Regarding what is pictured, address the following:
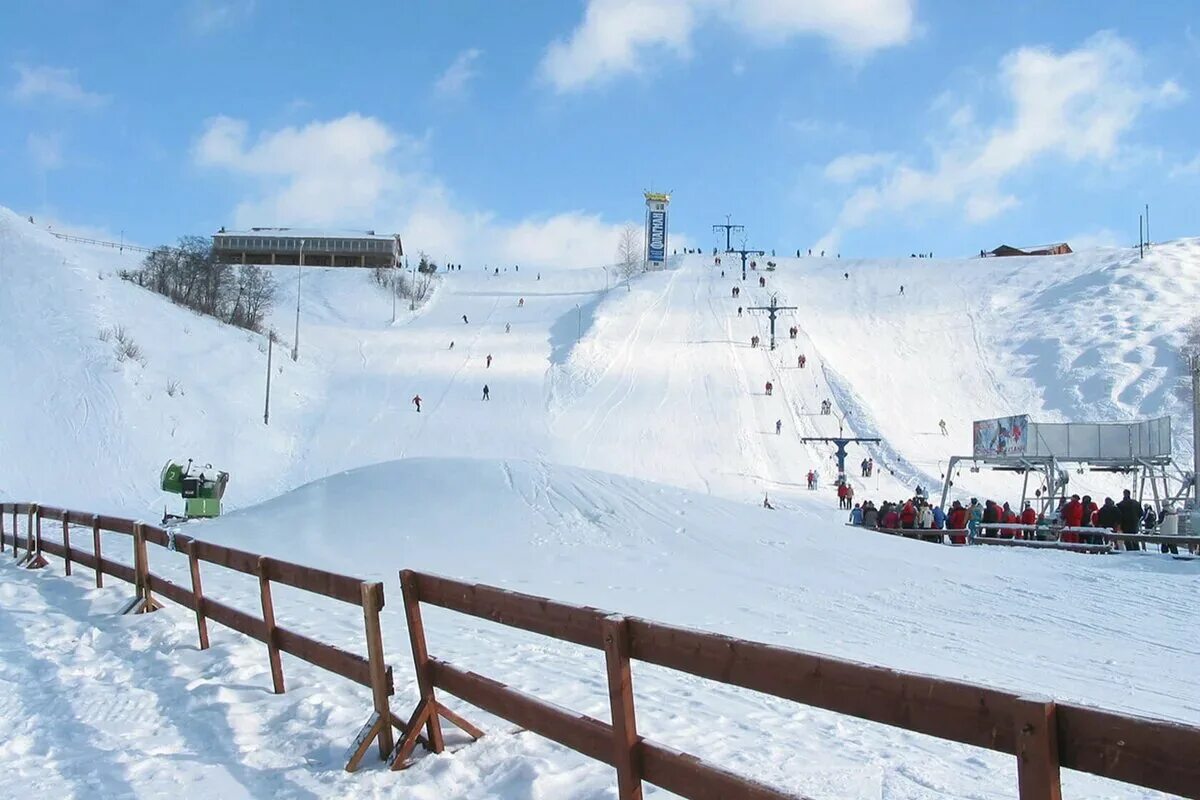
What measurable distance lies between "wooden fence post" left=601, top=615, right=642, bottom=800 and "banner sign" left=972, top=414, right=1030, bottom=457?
26.3 m

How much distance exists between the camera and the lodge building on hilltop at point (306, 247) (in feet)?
365

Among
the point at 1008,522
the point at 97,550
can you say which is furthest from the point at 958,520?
the point at 97,550

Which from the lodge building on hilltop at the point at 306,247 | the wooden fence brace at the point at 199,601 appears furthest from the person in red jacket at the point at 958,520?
the lodge building on hilltop at the point at 306,247

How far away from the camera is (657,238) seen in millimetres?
95438

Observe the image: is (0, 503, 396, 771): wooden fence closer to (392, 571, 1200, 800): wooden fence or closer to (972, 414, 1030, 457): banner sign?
(392, 571, 1200, 800): wooden fence

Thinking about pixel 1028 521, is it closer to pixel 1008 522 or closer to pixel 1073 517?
pixel 1008 522

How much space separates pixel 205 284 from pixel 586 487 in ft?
180

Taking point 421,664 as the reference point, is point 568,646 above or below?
below

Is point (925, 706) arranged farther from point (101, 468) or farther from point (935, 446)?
point (935, 446)

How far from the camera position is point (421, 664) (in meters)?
5.79

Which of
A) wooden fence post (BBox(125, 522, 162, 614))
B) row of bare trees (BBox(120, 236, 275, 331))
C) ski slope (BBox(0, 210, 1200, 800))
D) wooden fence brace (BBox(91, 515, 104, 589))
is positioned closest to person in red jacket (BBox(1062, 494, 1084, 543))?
ski slope (BBox(0, 210, 1200, 800))

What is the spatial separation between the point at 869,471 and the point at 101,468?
1120 inches

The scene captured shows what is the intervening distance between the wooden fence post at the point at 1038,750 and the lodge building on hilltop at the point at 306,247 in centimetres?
11143

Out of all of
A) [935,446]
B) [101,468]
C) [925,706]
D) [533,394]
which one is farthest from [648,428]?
[925,706]
